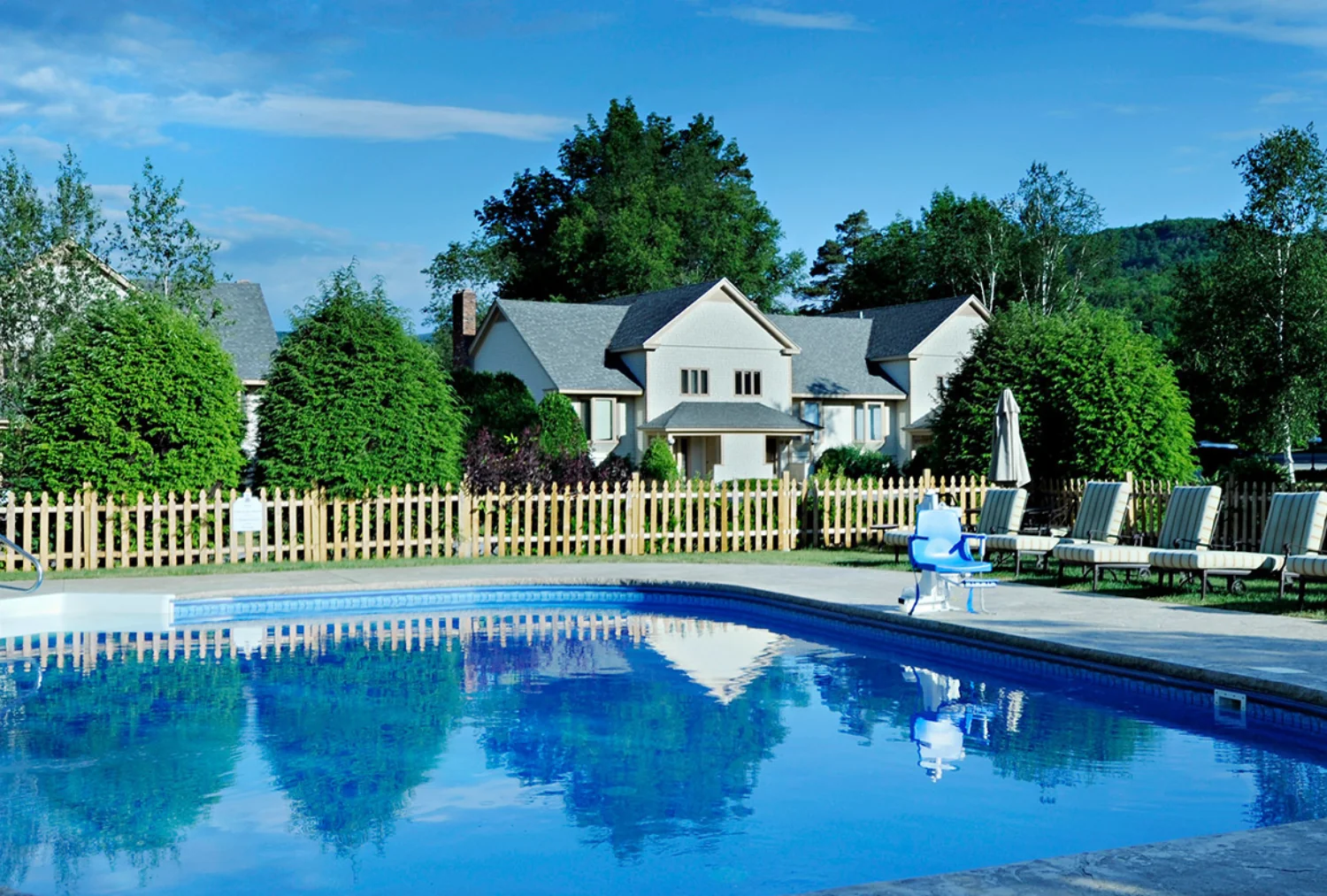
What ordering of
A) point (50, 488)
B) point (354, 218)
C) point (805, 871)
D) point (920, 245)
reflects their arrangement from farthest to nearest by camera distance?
point (920, 245) < point (354, 218) < point (50, 488) < point (805, 871)

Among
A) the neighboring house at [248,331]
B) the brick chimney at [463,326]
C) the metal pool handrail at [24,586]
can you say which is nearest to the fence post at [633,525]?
the metal pool handrail at [24,586]

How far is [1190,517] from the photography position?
15.8 meters

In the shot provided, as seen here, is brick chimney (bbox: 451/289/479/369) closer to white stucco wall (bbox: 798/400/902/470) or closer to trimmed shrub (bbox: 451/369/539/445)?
white stucco wall (bbox: 798/400/902/470)

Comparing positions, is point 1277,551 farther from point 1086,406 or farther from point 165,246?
point 165,246

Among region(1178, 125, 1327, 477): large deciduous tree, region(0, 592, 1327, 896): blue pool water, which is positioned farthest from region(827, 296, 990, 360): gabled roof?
region(0, 592, 1327, 896): blue pool water

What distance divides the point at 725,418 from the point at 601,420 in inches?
176

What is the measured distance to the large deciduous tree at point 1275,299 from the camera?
35.6 metres

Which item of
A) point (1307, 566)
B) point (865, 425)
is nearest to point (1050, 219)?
point (865, 425)

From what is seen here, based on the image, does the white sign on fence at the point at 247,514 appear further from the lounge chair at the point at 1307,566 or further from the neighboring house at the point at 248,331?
the neighboring house at the point at 248,331

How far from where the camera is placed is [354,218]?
46875 millimetres

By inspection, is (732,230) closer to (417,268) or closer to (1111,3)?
(417,268)

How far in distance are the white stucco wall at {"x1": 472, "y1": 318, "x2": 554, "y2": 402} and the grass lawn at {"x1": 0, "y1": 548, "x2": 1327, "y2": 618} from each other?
23656 mm

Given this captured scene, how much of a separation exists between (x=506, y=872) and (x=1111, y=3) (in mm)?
27353

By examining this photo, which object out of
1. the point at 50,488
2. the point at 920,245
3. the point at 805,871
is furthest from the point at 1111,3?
the point at 920,245
